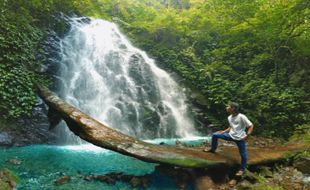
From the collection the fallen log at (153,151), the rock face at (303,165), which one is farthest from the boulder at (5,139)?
the rock face at (303,165)

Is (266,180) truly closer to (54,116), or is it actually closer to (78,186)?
(78,186)

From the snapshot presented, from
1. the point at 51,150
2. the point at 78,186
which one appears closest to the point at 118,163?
the point at 78,186

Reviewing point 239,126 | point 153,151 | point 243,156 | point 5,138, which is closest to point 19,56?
point 5,138

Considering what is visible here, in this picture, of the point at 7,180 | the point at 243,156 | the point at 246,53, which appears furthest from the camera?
the point at 246,53

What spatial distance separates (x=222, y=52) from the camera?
17.9 metres

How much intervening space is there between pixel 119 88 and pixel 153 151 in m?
8.99

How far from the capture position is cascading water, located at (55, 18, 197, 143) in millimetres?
14281

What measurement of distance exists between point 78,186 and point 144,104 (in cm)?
889

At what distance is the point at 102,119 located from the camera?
1385 centimetres

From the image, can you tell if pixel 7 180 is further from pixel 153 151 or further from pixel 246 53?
pixel 246 53

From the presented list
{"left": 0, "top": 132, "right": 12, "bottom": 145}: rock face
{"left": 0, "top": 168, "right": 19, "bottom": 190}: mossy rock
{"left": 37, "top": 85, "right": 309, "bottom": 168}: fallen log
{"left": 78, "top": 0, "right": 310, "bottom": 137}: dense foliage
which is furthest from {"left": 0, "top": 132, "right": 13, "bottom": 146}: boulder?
{"left": 78, "top": 0, "right": 310, "bottom": 137}: dense foliage

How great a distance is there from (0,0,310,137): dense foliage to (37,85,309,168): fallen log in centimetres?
490

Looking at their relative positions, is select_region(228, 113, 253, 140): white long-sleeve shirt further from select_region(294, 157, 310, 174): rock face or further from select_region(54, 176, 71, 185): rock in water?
select_region(54, 176, 71, 185): rock in water

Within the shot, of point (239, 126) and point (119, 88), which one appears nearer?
point (239, 126)
